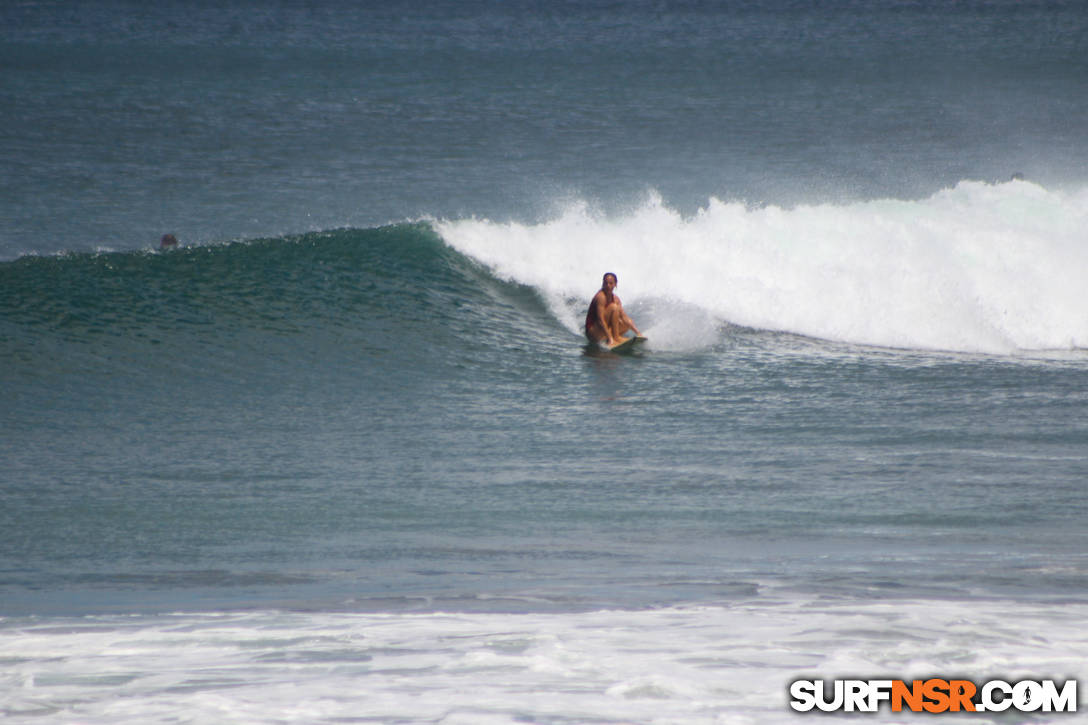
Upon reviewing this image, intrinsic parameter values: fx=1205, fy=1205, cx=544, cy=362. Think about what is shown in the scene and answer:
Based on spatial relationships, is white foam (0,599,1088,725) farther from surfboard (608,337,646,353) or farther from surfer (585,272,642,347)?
surfer (585,272,642,347)

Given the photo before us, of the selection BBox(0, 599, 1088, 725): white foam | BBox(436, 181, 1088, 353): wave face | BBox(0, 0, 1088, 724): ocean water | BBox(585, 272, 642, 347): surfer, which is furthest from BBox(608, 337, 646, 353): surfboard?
BBox(0, 599, 1088, 725): white foam

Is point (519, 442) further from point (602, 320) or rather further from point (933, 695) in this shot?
point (933, 695)

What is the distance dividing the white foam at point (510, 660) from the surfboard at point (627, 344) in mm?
6655

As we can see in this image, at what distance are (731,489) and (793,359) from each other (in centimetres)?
443

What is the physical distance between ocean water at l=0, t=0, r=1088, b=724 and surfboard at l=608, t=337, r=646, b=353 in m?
0.22

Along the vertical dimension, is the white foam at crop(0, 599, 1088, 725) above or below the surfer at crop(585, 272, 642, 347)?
below

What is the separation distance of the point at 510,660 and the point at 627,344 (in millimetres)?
7613

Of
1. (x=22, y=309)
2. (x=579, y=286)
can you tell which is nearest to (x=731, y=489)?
(x=579, y=286)

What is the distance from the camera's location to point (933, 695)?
471 cm

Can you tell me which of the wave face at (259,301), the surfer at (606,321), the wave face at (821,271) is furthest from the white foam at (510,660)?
the wave face at (821,271)

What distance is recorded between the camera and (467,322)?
43.4 feet

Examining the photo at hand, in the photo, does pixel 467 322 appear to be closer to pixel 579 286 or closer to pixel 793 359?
pixel 579 286

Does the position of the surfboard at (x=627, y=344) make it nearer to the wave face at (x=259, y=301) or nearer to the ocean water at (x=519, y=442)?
the ocean water at (x=519, y=442)

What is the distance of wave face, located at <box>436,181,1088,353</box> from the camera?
13.5 metres
